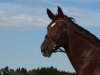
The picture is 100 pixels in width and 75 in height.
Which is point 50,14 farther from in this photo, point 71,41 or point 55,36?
point 71,41

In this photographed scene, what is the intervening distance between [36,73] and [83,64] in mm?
35771

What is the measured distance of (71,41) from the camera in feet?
47.1

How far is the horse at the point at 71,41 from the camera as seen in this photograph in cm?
1408

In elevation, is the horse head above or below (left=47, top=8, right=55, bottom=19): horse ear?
below

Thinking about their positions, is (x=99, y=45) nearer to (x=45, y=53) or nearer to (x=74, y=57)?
(x=74, y=57)

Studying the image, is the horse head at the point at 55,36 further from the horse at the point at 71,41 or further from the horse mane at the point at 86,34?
the horse mane at the point at 86,34

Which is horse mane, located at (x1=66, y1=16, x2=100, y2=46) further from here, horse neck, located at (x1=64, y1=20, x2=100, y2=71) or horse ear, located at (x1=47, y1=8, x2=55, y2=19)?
horse ear, located at (x1=47, y1=8, x2=55, y2=19)

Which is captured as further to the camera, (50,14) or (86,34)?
(50,14)

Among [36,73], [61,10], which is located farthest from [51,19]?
[36,73]

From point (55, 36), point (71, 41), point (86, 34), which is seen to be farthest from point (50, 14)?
point (86, 34)

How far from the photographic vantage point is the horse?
554 inches

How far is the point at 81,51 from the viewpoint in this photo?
1423 cm


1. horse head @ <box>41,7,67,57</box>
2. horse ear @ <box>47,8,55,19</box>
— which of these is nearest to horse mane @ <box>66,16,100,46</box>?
horse head @ <box>41,7,67,57</box>

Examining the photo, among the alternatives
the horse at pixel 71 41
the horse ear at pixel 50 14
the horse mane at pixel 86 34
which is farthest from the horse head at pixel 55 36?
the horse mane at pixel 86 34
